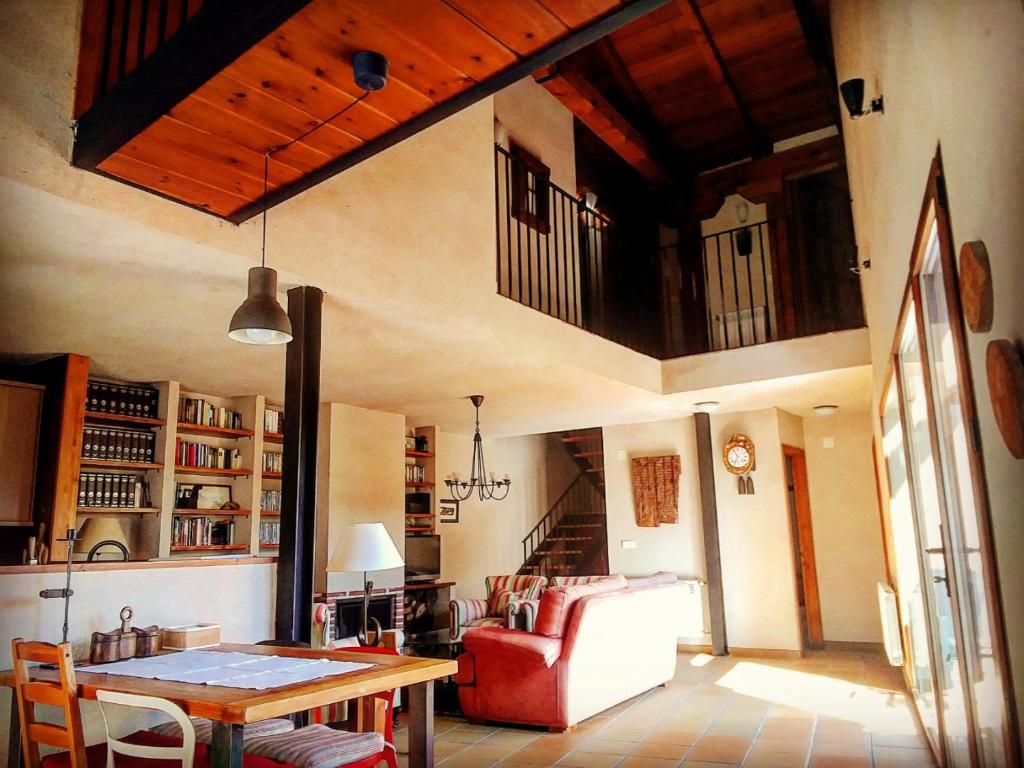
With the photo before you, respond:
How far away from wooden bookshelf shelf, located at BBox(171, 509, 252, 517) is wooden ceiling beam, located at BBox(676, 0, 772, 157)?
5.71 meters

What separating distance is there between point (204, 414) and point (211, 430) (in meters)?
0.17

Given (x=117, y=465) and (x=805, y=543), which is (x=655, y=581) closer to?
(x=805, y=543)

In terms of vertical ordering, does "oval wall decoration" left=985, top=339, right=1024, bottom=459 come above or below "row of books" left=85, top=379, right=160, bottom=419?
below

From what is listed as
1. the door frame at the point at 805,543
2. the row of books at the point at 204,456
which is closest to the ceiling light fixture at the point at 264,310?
the row of books at the point at 204,456

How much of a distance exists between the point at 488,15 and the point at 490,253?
2805mm

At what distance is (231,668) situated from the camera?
271 centimetres

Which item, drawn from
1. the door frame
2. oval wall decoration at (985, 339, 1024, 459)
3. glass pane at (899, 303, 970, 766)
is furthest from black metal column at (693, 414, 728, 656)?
oval wall decoration at (985, 339, 1024, 459)

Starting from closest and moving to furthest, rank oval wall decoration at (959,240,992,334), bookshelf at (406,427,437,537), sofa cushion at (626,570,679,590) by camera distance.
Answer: oval wall decoration at (959,240,992,334) → sofa cushion at (626,570,679,590) → bookshelf at (406,427,437,537)

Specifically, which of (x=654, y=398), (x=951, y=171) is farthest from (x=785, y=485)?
(x=951, y=171)

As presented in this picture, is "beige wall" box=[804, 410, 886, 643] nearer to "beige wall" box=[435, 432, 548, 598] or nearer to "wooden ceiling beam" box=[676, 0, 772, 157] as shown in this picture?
"wooden ceiling beam" box=[676, 0, 772, 157]

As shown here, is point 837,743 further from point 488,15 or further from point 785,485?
point 488,15

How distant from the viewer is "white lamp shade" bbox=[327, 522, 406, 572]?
456 cm

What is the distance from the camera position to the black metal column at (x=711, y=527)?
7984 millimetres

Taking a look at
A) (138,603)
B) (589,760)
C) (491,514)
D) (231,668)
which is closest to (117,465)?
(138,603)
